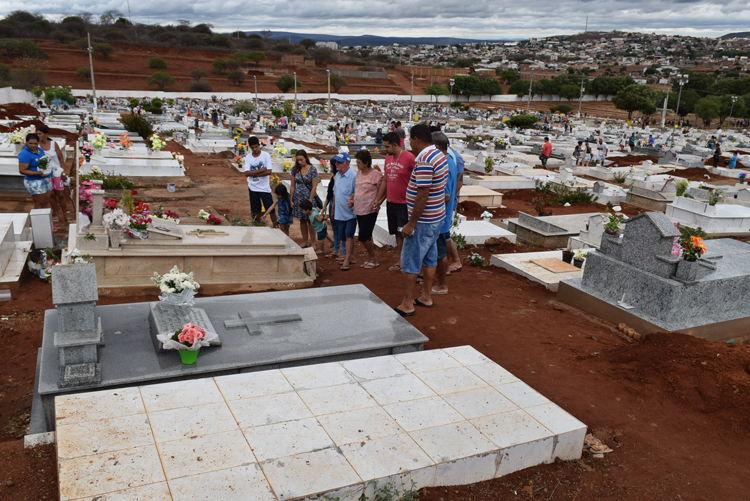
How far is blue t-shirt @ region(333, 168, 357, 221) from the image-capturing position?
23.1 feet

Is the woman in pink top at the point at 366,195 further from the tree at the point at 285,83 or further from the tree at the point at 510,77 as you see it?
the tree at the point at 510,77

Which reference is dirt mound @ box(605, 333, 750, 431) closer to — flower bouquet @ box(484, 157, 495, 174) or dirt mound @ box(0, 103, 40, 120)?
flower bouquet @ box(484, 157, 495, 174)

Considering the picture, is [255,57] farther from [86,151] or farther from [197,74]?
[86,151]

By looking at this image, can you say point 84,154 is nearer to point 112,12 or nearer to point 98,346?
point 98,346

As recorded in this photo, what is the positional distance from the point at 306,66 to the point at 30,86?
50619 mm

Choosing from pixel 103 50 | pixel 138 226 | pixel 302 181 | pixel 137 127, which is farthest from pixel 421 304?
pixel 103 50

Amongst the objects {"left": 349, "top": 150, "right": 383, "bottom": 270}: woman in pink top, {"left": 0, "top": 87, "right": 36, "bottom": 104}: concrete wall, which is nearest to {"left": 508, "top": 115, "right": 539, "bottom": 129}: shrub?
{"left": 0, "top": 87, "right": 36, "bottom": 104}: concrete wall

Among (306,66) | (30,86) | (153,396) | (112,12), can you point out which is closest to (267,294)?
(153,396)

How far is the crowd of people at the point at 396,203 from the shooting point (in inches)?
191

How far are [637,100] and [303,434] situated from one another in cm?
5725

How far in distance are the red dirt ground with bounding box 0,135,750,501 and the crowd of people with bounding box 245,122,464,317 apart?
0.41 metres

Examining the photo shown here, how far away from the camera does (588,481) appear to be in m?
3.17

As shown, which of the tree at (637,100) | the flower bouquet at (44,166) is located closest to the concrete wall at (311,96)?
the tree at (637,100)

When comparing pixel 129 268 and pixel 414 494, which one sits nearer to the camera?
pixel 414 494
